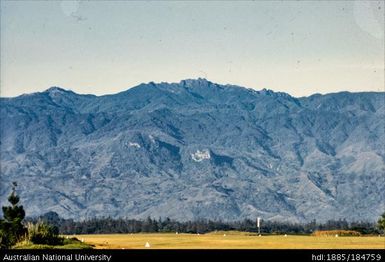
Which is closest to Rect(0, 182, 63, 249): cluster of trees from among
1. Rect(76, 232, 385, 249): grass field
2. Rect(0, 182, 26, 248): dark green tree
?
Rect(0, 182, 26, 248): dark green tree

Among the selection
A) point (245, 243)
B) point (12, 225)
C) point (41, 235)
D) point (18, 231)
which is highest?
point (12, 225)

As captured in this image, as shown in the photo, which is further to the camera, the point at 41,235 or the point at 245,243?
the point at 245,243

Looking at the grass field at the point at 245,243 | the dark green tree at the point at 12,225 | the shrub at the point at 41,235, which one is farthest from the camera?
the grass field at the point at 245,243

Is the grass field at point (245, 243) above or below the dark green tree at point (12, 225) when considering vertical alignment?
below

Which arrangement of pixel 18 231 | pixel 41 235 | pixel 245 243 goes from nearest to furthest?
1. pixel 41 235
2. pixel 18 231
3. pixel 245 243

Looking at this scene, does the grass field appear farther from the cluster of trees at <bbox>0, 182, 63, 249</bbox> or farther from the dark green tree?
the dark green tree

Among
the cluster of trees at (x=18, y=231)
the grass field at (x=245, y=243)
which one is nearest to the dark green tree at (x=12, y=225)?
the cluster of trees at (x=18, y=231)

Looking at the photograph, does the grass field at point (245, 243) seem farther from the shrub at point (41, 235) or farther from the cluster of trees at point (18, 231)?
the cluster of trees at point (18, 231)

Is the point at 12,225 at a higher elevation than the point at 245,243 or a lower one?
higher

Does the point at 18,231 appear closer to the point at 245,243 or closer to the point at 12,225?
the point at 12,225

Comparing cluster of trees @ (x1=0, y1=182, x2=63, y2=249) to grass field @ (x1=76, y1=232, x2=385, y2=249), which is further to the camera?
grass field @ (x1=76, y1=232, x2=385, y2=249)

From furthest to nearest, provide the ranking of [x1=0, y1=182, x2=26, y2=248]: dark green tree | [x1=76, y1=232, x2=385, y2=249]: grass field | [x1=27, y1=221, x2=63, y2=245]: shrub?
[x1=76, y1=232, x2=385, y2=249]: grass field, [x1=27, y1=221, x2=63, y2=245]: shrub, [x1=0, y1=182, x2=26, y2=248]: dark green tree

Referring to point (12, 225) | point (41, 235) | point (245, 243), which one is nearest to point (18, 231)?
point (12, 225)
